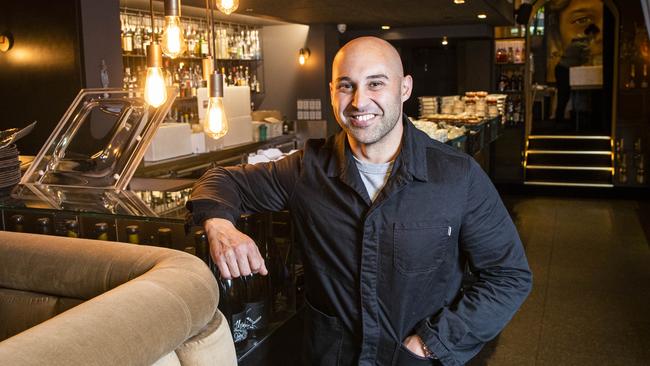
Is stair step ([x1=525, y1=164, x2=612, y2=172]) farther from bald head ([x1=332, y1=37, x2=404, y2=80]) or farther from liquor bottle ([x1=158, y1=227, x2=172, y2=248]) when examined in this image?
bald head ([x1=332, y1=37, x2=404, y2=80])

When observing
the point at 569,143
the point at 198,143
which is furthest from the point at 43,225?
the point at 569,143

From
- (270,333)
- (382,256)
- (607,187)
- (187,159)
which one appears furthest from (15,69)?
(607,187)

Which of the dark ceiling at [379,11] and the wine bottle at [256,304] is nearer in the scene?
the wine bottle at [256,304]

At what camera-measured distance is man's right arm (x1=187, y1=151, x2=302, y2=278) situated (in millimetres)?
1552

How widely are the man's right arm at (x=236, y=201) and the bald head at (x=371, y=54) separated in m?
0.35

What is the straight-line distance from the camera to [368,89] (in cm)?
168

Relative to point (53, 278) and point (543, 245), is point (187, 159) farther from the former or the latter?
point (53, 278)

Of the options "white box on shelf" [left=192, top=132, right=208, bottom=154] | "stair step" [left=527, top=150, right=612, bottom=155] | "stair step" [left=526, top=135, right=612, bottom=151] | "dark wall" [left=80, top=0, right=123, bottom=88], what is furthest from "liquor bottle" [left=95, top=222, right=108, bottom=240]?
"stair step" [left=526, top=135, right=612, bottom=151]

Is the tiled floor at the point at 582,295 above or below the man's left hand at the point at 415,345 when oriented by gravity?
below

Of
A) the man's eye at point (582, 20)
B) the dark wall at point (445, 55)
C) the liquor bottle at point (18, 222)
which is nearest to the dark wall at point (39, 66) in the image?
the liquor bottle at point (18, 222)

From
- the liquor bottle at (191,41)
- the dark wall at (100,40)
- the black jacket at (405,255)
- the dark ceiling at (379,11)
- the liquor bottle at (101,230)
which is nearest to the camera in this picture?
the black jacket at (405,255)

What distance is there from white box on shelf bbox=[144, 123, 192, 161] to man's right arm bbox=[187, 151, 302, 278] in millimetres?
4527

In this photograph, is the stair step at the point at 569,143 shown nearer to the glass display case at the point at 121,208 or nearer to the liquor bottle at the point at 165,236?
the glass display case at the point at 121,208

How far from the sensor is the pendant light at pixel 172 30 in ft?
9.17
